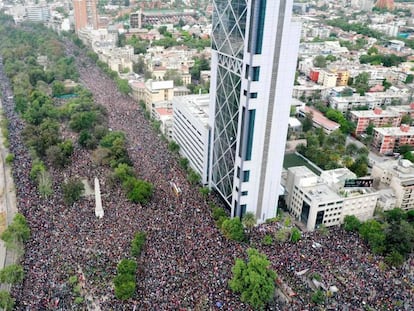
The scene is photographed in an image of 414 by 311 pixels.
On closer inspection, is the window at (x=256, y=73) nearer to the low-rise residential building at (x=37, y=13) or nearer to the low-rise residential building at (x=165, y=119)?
the low-rise residential building at (x=165, y=119)

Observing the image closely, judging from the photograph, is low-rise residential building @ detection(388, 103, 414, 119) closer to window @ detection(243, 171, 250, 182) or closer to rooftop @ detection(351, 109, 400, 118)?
rooftop @ detection(351, 109, 400, 118)

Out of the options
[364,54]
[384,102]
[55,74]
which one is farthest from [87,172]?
[364,54]

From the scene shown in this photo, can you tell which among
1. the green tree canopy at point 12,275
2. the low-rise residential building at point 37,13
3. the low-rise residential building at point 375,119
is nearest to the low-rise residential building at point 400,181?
the low-rise residential building at point 375,119

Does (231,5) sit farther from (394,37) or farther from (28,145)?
(394,37)

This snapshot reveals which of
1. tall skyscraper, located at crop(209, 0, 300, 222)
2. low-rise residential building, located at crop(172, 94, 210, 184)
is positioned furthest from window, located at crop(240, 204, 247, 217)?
low-rise residential building, located at crop(172, 94, 210, 184)

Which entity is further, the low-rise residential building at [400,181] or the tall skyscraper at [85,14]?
the tall skyscraper at [85,14]

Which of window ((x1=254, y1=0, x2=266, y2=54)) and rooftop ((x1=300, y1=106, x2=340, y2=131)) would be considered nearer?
window ((x1=254, y1=0, x2=266, y2=54))
